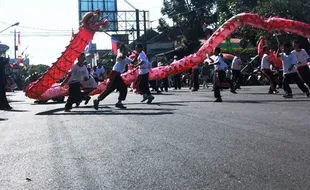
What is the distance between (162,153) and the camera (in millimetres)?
7578

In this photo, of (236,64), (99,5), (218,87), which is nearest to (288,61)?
(218,87)

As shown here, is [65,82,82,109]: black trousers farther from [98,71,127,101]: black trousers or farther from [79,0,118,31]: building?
[79,0,118,31]: building

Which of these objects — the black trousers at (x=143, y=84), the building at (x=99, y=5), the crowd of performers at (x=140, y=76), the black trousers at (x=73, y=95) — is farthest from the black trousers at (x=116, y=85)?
the building at (x=99, y=5)

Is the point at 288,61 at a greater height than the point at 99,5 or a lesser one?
lesser

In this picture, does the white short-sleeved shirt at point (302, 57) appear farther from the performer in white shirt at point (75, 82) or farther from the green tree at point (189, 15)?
the green tree at point (189, 15)

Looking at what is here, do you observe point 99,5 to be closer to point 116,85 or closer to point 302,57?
point 302,57

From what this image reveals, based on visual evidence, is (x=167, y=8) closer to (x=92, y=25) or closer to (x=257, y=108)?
(x=92, y=25)

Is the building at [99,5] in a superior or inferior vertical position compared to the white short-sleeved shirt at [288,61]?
superior

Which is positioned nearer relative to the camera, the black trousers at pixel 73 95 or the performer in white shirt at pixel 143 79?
the black trousers at pixel 73 95

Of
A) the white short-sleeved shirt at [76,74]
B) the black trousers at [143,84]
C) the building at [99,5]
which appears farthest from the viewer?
the building at [99,5]

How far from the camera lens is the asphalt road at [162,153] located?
235 inches

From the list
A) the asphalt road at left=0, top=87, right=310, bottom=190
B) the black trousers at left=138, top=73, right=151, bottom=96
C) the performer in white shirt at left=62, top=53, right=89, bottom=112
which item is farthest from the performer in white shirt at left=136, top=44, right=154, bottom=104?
the asphalt road at left=0, top=87, right=310, bottom=190

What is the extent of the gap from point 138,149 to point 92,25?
13.3 m

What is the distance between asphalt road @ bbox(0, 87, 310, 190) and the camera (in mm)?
5969
